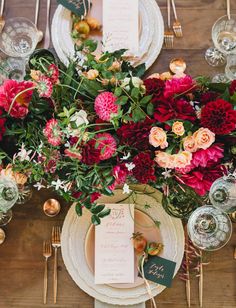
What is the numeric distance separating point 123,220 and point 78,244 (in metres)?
0.16

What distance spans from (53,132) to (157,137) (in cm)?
26

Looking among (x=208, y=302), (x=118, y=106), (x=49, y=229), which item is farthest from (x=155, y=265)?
(x=118, y=106)

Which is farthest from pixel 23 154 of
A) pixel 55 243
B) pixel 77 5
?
Answer: pixel 77 5

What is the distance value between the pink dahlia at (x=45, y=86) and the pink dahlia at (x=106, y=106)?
12 centimetres

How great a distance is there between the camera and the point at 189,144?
113 cm

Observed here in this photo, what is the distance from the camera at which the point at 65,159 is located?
3.99ft

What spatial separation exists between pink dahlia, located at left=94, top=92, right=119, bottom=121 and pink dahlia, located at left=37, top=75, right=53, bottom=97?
12 centimetres

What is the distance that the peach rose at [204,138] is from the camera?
3.64 ft

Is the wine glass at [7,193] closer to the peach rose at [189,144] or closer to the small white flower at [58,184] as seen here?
the small white flower at [58,184]

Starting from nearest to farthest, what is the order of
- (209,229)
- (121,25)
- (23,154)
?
1. (23,154)
2. (209,229)
3. (121,25)

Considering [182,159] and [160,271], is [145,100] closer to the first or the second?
[182,159]

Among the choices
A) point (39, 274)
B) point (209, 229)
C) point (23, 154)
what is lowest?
point (39, 274)

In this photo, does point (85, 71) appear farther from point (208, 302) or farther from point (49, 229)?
point (208, 302)

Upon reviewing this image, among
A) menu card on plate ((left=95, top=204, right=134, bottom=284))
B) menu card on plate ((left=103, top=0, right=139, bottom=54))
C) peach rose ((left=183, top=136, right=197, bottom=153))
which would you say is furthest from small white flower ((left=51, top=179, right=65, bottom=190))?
menu card on plate ((left=103, top=0, right=139, bottom=54))
